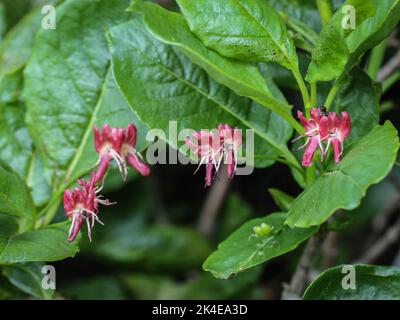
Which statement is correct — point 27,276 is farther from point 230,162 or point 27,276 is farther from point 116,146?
point 230,162

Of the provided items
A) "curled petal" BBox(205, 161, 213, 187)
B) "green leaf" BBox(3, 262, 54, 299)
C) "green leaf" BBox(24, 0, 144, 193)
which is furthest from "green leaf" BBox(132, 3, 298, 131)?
"green leaf" BBox(3, 262, 54, 299)

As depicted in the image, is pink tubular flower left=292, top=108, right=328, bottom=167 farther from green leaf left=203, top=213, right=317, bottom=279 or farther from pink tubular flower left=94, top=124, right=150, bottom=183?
pink tubular flower left=94, top=124, right=150, bottom=183

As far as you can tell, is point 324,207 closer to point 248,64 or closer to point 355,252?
point 248,64

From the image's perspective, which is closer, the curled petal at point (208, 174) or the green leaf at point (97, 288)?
the curled petal at point (208, 174)

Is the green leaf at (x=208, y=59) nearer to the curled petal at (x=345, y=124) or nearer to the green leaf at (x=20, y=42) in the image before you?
Result: the curled petal at (x=345, y=124)

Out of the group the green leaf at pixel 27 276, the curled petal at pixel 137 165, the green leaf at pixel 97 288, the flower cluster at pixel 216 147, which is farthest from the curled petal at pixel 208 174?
the green leaf at pixel 97 288
